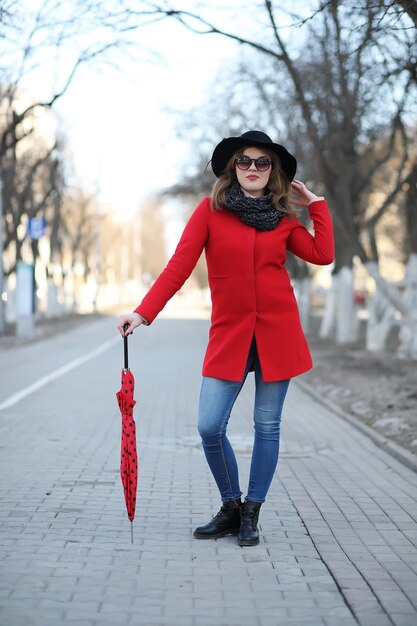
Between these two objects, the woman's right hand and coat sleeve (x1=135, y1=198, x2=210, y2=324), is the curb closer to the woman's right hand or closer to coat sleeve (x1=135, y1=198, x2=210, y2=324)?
coat sleeve (x1=135, y1=198, x2=210, y2=324)

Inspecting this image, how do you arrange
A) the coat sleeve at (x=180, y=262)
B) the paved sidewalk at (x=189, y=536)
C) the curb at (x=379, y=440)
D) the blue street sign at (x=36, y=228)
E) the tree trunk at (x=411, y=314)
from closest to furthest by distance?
the paved sidewalk at (x=189, y=536), the coat sleeve at (x=180, y=262), the curb at (x=379, y=440), the tree trunk at (x=411, y=314), the blue street sign at (x=36, y=228)

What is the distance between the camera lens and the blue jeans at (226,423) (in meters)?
5.16

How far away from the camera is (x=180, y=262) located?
5.15m

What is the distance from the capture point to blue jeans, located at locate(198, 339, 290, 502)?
5160 mm

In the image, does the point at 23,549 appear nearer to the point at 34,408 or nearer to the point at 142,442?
the point at 142,442

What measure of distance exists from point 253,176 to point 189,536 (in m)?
1.89

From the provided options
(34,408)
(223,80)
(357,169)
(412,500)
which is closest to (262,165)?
(412,500)

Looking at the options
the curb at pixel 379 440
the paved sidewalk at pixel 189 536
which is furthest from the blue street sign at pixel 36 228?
the paved sidewalk at pixel 189 536

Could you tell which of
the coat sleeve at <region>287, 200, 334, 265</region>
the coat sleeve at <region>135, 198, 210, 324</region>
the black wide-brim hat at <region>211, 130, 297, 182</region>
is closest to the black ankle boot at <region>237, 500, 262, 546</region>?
the coat sleeve at <region>135, 198, 210, 324</region>

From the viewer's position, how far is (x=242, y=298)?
16.8ft

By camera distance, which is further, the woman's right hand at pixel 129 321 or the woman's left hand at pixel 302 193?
the woman's left hand at pixel 302 193

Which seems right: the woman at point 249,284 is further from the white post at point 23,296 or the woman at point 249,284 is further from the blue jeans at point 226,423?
the white post at point 23,296

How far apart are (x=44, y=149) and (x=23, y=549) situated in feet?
115

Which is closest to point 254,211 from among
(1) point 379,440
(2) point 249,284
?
(2) point 249,284
